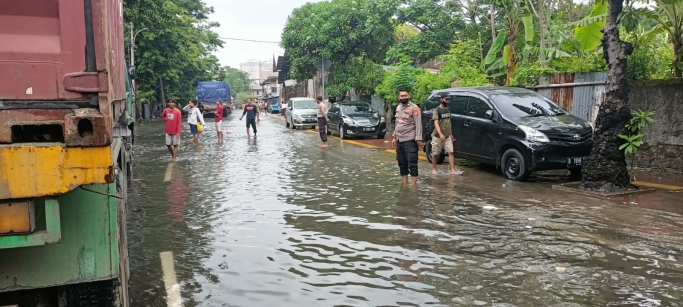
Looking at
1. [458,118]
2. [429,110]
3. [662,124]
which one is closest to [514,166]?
[458,118]

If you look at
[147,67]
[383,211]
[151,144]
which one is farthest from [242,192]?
[147,67]

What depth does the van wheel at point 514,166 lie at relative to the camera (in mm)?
9578

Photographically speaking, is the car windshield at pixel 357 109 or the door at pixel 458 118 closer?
the door at pixel 458 118

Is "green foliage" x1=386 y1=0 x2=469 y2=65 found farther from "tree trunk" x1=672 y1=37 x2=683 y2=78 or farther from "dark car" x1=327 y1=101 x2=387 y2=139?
"tree trunk" x1=672 y1=37 x2=683 y2=78

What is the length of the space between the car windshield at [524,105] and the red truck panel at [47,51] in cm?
860

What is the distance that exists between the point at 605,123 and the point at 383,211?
383 centimetres

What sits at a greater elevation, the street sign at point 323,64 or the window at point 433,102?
the street sign at point 323,64

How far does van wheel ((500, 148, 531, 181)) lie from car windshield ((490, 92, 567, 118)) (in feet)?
2.38

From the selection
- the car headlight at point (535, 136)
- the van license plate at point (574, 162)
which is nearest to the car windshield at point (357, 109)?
the car headlight at point (535, 136)

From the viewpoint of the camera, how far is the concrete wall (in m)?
10.2

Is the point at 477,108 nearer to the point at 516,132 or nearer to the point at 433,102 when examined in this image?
the point at 516,132

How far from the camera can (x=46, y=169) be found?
2.49 metres

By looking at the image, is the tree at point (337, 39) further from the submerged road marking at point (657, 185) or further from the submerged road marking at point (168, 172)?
the submerged road marking at point (657, 185)

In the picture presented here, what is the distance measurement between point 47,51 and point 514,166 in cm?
864
